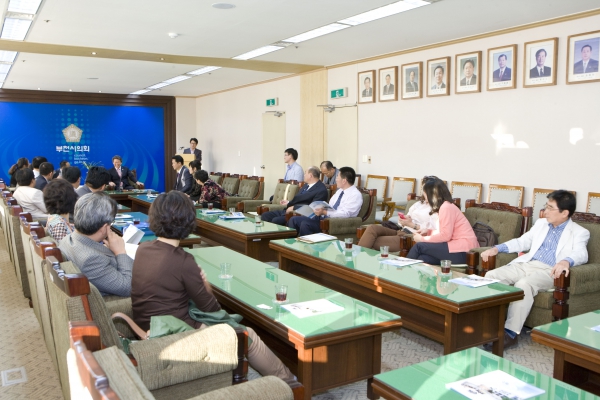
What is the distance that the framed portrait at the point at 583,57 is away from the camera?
5.73m

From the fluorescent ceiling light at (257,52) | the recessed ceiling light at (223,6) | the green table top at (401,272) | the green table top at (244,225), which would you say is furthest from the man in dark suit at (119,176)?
the green table top at (401,272)

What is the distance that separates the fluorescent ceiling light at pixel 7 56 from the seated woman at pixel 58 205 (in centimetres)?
556

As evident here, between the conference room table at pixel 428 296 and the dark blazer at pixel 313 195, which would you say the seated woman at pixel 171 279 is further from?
the dark blazer at pixel 313 195

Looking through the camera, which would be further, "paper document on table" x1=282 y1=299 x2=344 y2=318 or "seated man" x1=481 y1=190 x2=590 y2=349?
"seated man" x1=481 y1=190 x2=590 y2=349

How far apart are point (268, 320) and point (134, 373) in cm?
137

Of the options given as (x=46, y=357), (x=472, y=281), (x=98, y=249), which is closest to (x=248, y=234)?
(x=46, y=357)

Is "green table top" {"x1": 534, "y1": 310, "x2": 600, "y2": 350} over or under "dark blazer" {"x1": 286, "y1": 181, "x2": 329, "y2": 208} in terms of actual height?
under

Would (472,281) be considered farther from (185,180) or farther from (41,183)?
(185,180)

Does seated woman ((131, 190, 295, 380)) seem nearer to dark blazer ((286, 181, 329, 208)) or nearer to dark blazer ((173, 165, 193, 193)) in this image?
dark blazer ((286, 181, 329, 208))

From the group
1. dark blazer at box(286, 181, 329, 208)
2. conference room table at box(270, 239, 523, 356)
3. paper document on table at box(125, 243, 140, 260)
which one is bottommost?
conference room table at box(270, 239, 523, 356)

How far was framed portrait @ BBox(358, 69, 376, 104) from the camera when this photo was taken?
29.0 feet

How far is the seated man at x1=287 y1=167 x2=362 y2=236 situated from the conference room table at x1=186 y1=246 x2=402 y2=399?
3.33 meters

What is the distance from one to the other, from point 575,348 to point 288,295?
4.97 ft

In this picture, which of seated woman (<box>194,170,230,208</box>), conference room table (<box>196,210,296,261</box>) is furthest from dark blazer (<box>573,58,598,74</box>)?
seated woman (<box>194,170,230,208</box>)
